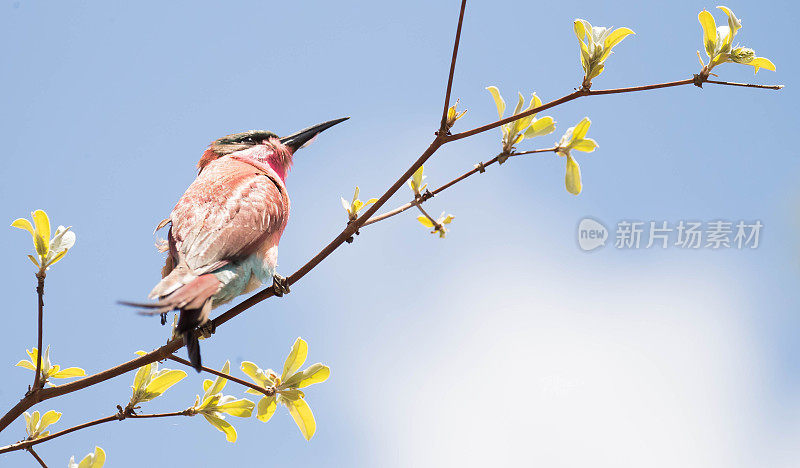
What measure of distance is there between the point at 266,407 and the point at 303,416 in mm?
121

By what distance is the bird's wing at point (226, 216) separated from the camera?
2422 mm

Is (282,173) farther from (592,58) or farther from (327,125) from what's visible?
Result: (592,58)

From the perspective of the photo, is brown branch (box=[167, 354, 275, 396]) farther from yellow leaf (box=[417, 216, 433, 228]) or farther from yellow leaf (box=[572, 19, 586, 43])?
yellow leaf (box=[572, 19, 586, 43])

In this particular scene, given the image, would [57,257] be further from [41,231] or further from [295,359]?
[295,359]

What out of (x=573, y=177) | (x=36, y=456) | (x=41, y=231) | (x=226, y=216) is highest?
(x=573, y=177)

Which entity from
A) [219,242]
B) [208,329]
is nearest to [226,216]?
[219,242]

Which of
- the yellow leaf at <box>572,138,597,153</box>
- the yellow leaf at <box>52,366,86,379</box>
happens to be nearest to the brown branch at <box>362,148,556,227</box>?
the yellow leaf at <box>572,138,597,153</box>

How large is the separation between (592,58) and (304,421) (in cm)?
142

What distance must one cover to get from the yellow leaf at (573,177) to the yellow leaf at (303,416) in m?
1.12

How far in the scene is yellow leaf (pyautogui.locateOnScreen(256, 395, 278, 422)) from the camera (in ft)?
7.01

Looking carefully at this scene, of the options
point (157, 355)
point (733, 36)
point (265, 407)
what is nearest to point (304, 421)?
point (265, 407)

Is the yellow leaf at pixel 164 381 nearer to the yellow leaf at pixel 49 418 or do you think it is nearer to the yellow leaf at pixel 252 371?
the yellow leaf at pixel 252 371

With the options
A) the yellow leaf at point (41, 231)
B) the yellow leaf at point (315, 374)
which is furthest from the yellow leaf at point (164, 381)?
the yellow leaf at point (41, 231)

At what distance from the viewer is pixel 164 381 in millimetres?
2186
